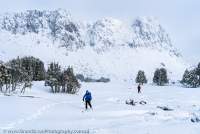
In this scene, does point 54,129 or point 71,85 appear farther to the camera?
point 71,85

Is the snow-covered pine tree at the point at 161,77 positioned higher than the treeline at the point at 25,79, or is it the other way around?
Answer: the snow-covered pine tree at the point at 161,77

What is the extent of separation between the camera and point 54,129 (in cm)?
2291

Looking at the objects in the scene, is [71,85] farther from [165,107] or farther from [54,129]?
[54,129]

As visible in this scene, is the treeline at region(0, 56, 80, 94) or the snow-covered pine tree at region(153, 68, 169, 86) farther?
the snow-covered pine tree at region(153, 68, 169, 86)

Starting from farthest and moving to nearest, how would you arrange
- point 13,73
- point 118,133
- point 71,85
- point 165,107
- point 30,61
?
point 30,61
point 71,85
point 13,73
point 165,107
point 118,133

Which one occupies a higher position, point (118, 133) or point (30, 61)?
point (30, 61)

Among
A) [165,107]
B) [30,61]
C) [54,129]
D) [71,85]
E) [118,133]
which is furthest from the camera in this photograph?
A: [30,61]

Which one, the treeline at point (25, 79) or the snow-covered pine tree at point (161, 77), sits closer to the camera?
the treeline at point (25, 79)

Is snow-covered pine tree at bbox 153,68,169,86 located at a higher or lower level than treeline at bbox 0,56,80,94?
higher

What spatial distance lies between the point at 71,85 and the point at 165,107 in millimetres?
34726

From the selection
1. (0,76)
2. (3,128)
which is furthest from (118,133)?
(0,76)

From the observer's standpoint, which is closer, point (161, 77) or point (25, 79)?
point (25, 79)

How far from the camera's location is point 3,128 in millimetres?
22922

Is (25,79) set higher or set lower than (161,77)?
lower
